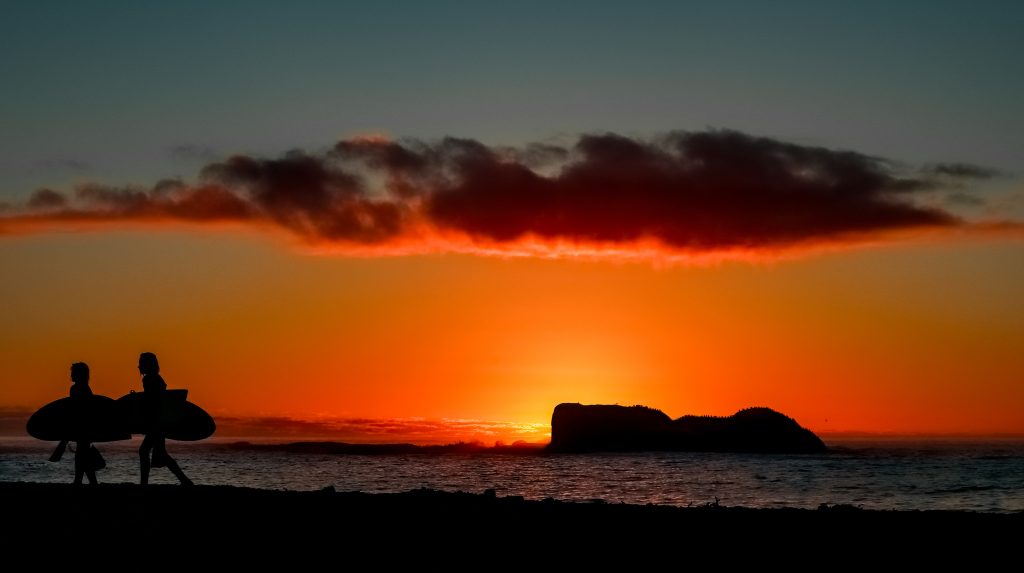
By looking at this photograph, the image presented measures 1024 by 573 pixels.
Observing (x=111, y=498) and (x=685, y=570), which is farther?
(x=111, y=498)

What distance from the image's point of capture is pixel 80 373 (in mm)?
19766

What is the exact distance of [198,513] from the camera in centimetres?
1542

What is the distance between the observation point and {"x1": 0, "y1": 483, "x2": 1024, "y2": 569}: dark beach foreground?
12.6 metres

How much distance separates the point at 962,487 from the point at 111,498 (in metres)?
50.0

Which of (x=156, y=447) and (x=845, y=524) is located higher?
(x=156, y=447)

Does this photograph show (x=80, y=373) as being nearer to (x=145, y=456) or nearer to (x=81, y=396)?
(x=81, y=396)

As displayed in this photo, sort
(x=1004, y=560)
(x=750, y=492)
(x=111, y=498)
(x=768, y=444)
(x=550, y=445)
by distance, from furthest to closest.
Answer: (x=550, y=445), (x=768, y=444), (x=750, y=492), (x=111, y=498), (x=1004, y=560)

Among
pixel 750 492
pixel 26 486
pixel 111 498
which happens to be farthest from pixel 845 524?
pixel 750 492

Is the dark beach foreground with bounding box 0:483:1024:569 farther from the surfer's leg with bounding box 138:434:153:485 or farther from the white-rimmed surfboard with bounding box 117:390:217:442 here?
the white-rimmed surfboard with bounding box 117:390:217:442

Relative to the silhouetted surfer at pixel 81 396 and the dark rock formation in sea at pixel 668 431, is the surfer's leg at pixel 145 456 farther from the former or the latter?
the dark rock formation in sea at pixel 668 431

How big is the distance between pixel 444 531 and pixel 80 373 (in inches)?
359

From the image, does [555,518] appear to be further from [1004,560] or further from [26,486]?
[26,486]

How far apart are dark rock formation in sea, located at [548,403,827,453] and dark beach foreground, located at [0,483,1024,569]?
165933 mm

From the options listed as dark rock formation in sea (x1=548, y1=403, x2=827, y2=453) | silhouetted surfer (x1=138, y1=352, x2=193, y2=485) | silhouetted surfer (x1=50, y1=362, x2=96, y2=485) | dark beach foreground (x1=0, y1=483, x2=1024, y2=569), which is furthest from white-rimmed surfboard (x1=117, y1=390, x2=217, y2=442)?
dark rock formation in sea (x1=548, y1=403, x2=827, y2=453)
